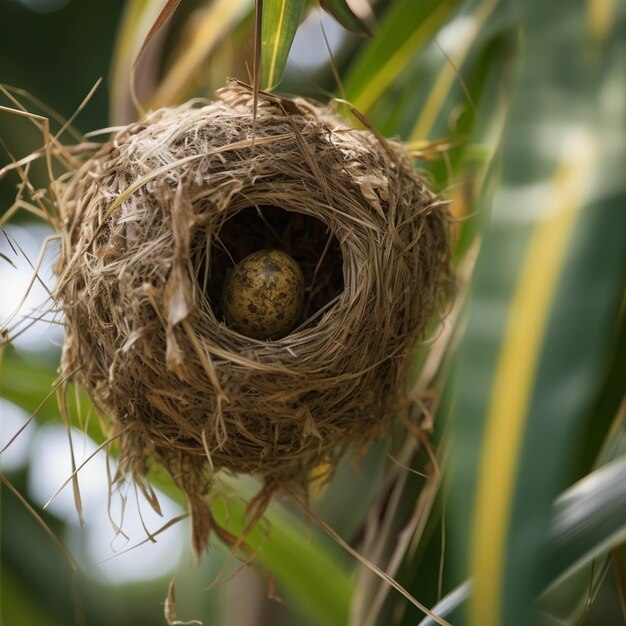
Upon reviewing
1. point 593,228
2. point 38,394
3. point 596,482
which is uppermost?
point 38,394

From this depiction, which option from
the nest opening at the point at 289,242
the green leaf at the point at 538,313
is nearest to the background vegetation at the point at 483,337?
the green leaf at the point at 538,313

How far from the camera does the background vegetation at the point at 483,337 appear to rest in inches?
26.1

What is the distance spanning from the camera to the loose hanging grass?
0.88m

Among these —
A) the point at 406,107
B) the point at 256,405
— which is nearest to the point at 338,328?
the point at 256,405

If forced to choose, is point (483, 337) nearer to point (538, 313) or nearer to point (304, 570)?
point (538, 313)

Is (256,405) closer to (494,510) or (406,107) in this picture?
(494,510)

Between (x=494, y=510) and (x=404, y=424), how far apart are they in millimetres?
562

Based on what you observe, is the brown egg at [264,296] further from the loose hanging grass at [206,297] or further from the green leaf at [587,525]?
the green leaf at [587,525]

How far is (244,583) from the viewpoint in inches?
71.6

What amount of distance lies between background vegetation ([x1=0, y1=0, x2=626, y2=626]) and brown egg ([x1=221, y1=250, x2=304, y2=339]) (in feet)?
0.71

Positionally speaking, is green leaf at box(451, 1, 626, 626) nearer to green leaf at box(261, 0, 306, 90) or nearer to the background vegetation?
the background vegetation

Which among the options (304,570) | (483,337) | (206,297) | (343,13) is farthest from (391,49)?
(304,570)

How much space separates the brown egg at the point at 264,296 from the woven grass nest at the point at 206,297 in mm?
38

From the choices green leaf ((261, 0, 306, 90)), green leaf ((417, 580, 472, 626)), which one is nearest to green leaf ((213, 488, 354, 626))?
green leaf ((417, 580, 472, 626))
